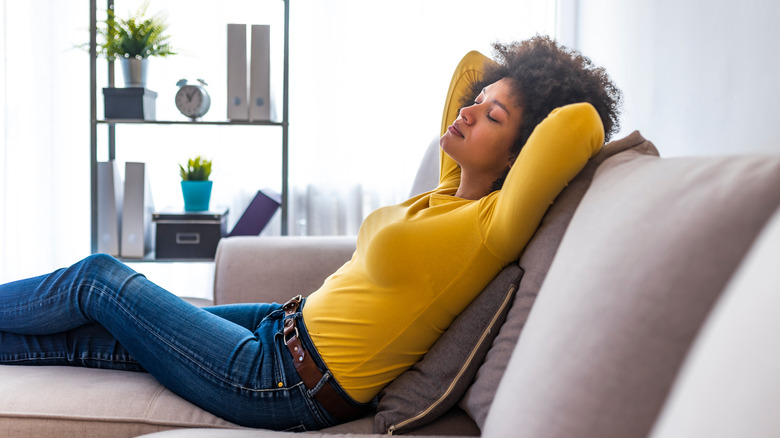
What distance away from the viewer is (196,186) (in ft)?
8.16

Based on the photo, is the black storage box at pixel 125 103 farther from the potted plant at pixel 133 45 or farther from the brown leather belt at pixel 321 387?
the brown leather belt at pixel 321 387

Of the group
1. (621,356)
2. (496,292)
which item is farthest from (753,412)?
(496,292)

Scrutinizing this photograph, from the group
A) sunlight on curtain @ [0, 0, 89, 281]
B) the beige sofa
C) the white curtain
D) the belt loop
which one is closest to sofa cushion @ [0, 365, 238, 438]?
the beige sofa

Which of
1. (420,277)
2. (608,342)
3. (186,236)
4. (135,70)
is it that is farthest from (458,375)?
(135,70)

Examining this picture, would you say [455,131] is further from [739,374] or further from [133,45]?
[133,45]

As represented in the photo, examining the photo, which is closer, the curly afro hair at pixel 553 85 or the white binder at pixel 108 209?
the curly afro hair at pixel 553 85

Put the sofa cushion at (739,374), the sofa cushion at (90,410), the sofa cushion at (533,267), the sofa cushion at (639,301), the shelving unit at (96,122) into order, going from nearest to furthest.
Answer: the sofa cushion at (739,374) < the sofa cushion at (639,301) < the sofa cushion at (533,267) < the sofa cushion at (90,410) < the shelving unit at (96,122)

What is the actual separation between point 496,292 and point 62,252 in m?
2.67

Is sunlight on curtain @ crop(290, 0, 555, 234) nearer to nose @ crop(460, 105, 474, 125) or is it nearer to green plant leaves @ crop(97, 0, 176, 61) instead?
green plant leaves @ crop(97, 0, 176, 61)

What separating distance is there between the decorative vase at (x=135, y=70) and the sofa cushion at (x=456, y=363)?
187cm

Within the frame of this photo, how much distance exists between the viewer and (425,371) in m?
1.08

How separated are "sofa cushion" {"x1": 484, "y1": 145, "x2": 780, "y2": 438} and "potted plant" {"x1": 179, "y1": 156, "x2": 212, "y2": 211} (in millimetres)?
2011

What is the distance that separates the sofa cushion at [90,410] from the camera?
1088 mm

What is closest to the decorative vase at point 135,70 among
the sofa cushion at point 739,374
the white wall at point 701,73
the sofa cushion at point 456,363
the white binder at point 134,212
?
the white binder at point 134,212
